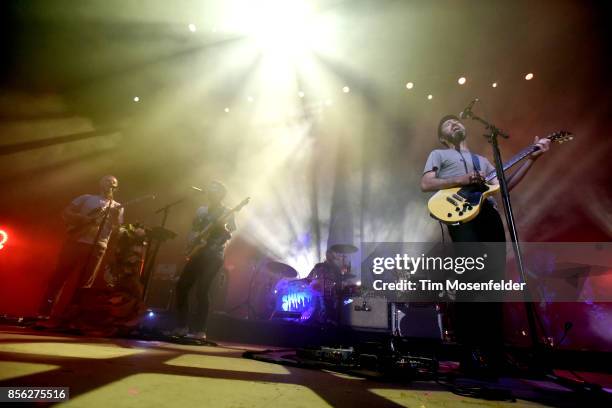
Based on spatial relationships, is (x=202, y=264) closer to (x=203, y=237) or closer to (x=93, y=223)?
(x=203, y=237)

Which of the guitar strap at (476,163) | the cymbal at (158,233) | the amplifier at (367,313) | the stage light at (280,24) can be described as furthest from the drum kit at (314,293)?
the stage light at (280,24)

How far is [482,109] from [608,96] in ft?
6.83


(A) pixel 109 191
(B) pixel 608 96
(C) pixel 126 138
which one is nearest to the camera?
(A) pixel 109 191

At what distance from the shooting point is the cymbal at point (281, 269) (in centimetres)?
704

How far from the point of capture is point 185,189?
8.12 m

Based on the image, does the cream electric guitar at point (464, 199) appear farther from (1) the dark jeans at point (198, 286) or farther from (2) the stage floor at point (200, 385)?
(1) the dark jeans at point (198, 286)

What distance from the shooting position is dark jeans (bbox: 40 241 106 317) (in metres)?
4.15

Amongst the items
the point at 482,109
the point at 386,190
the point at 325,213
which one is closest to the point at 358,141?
the point at 386,190

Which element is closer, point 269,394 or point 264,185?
point 269,394

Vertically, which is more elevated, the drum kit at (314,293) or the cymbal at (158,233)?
the cymbal at (158,233)

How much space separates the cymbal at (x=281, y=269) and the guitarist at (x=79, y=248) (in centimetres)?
367

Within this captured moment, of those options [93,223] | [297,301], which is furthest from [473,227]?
[93,223]

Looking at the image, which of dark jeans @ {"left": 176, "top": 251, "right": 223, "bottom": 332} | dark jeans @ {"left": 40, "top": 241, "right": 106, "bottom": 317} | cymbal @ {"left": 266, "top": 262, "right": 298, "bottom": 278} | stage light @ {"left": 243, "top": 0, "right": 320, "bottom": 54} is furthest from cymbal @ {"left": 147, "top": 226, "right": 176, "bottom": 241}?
stage light @ {"left": 243, "top": 0, "right": 320, "bottom": 54}

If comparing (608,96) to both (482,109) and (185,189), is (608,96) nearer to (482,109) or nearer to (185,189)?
(482,109)
